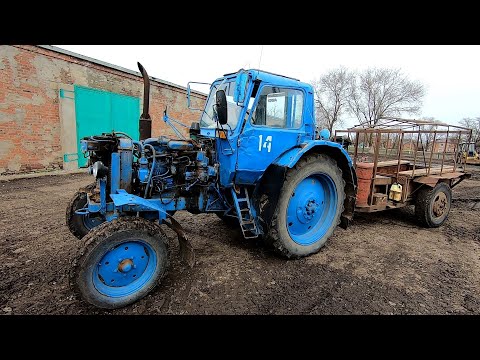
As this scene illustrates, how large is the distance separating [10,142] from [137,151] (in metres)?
7.08

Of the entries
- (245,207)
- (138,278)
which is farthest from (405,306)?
(138,278)

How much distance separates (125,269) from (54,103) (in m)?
8.50

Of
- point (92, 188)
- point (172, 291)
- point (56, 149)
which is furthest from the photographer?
point (56, 149)

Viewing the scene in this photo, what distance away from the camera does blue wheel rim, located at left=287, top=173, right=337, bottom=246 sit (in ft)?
12.5

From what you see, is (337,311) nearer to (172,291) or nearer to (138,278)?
(172,291)

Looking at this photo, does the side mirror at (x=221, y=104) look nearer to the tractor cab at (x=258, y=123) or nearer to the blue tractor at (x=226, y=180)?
the blue tractor at (x=226, y=180)

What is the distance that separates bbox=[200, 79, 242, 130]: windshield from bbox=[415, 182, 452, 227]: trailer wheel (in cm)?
397

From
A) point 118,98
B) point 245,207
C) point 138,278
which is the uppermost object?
point 118,98

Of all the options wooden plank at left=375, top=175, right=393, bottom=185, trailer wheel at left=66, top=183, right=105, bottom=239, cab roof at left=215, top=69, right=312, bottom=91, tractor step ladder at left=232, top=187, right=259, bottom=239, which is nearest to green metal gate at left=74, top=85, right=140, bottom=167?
trailer wheel at left=66, top=183, right=105, bottom=239

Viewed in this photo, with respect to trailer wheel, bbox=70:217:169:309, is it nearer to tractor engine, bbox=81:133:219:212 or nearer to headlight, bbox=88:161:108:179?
headlight, bbox=88:161:108:179

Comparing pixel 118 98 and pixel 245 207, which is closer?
pixel 245 207

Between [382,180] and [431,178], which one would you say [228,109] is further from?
[431,178]

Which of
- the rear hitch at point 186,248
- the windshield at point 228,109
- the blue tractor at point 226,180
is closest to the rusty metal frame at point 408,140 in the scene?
the blue tractor at point 226,180

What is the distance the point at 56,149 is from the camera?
9070 mm
